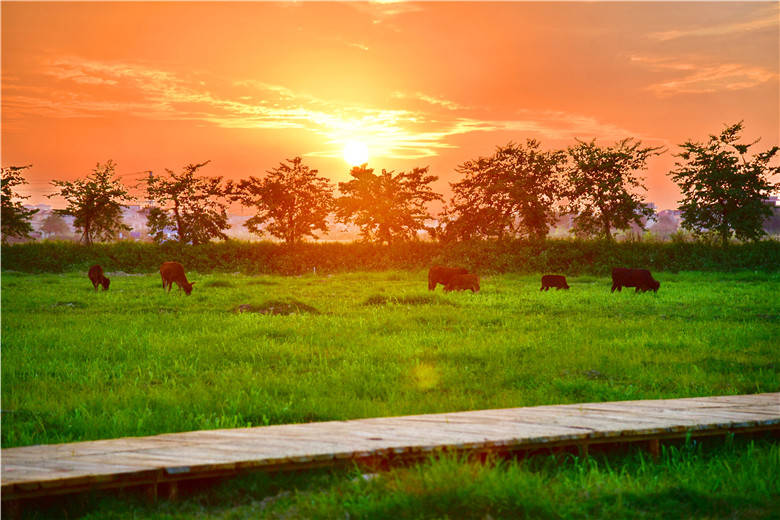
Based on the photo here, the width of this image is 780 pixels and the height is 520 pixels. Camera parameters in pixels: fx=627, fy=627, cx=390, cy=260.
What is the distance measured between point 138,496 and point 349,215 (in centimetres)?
3781

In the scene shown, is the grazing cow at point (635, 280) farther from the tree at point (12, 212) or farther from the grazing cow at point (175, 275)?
the tree at point (12, 212)

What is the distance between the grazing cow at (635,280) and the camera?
2134 centimetres

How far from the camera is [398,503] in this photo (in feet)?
15.5

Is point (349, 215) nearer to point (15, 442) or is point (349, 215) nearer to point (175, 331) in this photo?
point (175, 331)

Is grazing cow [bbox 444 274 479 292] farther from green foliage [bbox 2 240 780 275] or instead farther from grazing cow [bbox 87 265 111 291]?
grazing cow [bbox 87 265 111 291]

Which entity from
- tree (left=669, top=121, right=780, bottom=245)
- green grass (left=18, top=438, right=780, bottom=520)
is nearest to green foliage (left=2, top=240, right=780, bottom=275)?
Answer: tree (left=669, top=121, right=780, bottom=245)

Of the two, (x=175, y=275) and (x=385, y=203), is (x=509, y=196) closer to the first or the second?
(x=385, y=203)

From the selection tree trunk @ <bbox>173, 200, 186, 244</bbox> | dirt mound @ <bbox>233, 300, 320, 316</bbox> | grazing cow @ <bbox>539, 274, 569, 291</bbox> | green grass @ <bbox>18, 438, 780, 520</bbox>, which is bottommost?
green grass @ <bbox>18, 438, 780, 520</bbox>

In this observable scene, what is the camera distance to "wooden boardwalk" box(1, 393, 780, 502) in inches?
192

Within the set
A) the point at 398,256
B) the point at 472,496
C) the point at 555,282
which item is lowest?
the point at 472,496

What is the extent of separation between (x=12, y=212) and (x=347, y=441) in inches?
1671

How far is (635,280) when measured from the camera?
21.5 meters

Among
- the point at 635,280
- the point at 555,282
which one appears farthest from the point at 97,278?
the point at 635,280

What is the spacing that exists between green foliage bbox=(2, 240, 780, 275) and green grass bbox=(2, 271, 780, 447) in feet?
45.9
